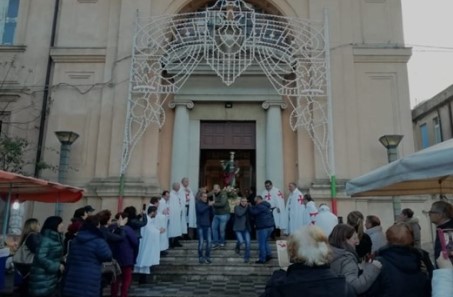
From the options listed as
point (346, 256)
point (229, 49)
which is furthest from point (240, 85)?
point (346, 256)

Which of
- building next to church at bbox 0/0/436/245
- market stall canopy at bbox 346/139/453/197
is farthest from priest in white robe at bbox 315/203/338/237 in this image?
building next to church at bbox 0/0/436/245

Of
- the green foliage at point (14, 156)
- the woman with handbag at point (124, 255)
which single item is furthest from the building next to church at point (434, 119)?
the green foliage at point (14, 156)

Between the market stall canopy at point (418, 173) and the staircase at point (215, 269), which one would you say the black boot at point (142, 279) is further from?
the market stall canopy at point (418, 173)

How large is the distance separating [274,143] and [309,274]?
34.1 feet

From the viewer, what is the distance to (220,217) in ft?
33.6

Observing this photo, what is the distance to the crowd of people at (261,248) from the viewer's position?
283 centimetres

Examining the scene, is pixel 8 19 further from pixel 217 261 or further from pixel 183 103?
pixel 217 261

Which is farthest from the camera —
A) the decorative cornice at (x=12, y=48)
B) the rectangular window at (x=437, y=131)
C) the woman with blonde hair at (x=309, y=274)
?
the rectangular window at (x=437, y=131)

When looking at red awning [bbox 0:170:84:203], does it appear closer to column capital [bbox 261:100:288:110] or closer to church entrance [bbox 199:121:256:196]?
church entrance [bbox 199:121:256:196]

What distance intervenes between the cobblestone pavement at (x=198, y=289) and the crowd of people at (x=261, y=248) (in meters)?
0.52

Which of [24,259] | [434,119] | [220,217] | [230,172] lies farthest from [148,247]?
[434,119]

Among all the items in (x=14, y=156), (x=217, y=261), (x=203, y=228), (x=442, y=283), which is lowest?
(x=217, y=261)

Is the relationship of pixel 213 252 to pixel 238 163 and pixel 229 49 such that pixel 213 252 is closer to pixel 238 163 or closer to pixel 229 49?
pixel 238 163

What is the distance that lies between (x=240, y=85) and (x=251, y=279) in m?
6.64
